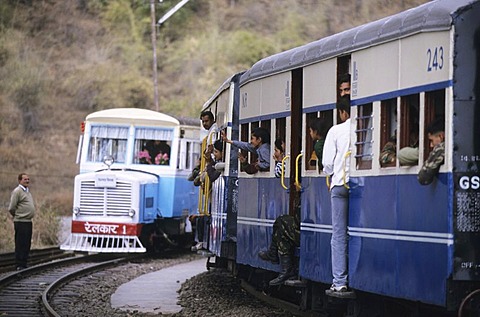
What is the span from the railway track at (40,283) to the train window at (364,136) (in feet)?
18.4

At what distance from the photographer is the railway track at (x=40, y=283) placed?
1485 cm

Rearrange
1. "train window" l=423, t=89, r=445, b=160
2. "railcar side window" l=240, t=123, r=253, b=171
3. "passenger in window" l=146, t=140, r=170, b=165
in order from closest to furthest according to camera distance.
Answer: "train window" l=423, t=89, r=445, b=160 < "railcar side window" l=240, t=123, r=253, b=171 < "passenger in window" l=146, t=140, r=170, b=165

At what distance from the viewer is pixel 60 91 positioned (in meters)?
54.3

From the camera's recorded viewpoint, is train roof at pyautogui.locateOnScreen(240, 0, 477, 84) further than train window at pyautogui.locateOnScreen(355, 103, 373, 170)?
No

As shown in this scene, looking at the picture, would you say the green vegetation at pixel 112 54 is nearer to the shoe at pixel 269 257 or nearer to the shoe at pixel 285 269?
the shoe at pixel 269 257

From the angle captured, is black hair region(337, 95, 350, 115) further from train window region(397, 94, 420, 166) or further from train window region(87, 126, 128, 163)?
train window region(87, 126, 128, 163)

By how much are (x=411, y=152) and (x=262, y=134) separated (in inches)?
183

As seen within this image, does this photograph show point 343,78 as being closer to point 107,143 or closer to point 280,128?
point 280,128

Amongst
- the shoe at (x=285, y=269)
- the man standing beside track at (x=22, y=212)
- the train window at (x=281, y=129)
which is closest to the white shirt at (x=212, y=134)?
the train window at (x=281, y=129)

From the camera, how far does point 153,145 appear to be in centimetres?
2461

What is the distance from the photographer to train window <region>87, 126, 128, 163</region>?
24.2m

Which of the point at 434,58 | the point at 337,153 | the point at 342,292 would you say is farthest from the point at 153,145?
the point at 434,58

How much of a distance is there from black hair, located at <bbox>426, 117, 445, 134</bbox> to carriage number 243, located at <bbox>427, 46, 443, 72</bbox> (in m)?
0.41

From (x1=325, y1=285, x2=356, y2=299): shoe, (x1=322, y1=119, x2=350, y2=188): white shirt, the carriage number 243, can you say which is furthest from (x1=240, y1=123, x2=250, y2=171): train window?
the carriage number 243
